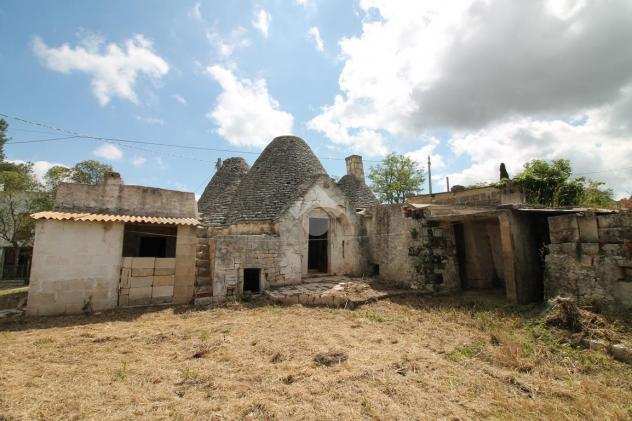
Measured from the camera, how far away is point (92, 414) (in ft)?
11.1

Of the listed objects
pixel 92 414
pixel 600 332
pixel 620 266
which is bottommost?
pixel 92 414

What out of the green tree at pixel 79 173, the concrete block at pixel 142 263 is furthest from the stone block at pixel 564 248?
the green tree at pixel 79 173

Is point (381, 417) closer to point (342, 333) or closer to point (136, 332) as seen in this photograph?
point (342, 333)

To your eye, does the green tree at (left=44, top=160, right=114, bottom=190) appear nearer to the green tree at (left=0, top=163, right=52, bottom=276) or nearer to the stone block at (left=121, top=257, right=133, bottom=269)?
the green tree at (left=0, top=163, right=52, bottom=276)

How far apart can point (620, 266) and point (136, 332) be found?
9.37 metres

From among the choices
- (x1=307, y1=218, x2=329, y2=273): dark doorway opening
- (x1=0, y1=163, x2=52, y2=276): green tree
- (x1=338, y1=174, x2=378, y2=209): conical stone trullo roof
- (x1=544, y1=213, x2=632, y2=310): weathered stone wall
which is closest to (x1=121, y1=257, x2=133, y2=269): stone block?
(x1=307, y1=218, x2=329, y2=273): dark doorway opening

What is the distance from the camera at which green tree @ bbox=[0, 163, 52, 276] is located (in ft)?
55.0

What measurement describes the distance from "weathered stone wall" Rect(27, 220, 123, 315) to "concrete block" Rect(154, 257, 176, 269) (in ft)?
3.22

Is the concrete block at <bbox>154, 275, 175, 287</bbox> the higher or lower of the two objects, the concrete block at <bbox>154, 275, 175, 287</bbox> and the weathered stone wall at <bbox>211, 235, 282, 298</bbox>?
the lower

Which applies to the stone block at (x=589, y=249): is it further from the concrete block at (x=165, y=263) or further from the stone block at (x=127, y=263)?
the stone block at (x=127, y=263)

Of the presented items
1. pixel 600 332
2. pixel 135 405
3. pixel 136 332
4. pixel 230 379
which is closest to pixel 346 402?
pixel 230 379

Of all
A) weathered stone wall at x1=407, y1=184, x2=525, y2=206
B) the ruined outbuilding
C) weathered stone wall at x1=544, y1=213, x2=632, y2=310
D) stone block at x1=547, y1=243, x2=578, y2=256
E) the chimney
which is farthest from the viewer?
the chimney

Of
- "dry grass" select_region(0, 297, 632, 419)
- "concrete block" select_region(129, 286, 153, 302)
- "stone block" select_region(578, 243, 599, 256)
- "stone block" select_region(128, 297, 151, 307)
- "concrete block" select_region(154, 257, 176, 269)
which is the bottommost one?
"dry grass" select_region(0, 297, 632, 419)

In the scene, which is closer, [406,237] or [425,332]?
[425,332]
